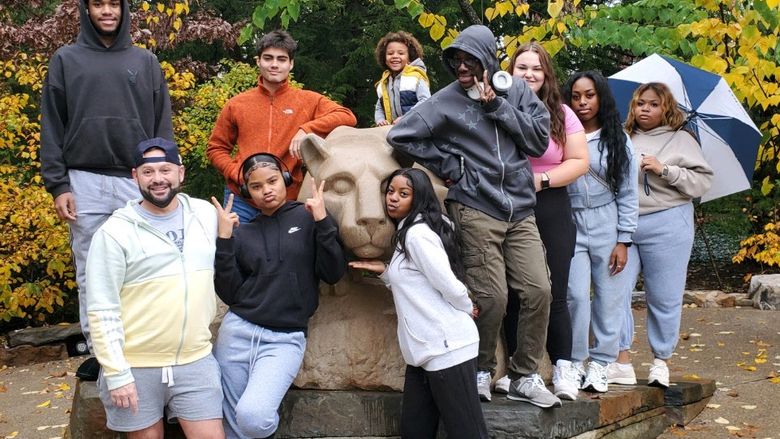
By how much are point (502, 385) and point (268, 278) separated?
1316 millimetres

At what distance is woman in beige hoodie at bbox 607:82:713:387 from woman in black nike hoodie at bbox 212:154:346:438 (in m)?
1.95

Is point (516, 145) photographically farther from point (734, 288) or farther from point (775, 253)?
point (734, 288)

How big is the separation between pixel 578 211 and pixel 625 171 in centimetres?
33

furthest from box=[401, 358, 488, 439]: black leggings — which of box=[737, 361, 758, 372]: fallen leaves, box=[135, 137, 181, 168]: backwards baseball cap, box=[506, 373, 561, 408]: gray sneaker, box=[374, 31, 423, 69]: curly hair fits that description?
box=[737, 361, 758, 372]: fallen leaves

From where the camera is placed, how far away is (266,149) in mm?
4523

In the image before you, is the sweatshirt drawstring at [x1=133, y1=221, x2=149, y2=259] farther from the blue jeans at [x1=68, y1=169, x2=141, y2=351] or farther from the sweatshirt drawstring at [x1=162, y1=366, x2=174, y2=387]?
the blue jeans at [x1=68, y1=169, x2=141, y2=351]

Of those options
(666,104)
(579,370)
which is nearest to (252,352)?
(579,370)

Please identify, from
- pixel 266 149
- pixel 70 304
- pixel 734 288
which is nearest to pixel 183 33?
pixel 70 304

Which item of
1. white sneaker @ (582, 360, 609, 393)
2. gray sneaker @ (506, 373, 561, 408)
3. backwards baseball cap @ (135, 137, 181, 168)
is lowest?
white sneaker @ (582, 360, 609, 393)

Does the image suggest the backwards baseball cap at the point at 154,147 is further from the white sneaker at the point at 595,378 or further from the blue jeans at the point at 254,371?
the white sneaker at the point at 595,378

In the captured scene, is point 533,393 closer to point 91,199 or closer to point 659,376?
point 659,376

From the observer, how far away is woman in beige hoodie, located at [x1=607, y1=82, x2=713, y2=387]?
495 cm

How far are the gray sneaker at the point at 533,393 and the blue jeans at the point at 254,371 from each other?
1069 mm

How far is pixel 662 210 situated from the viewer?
496 centimetres
